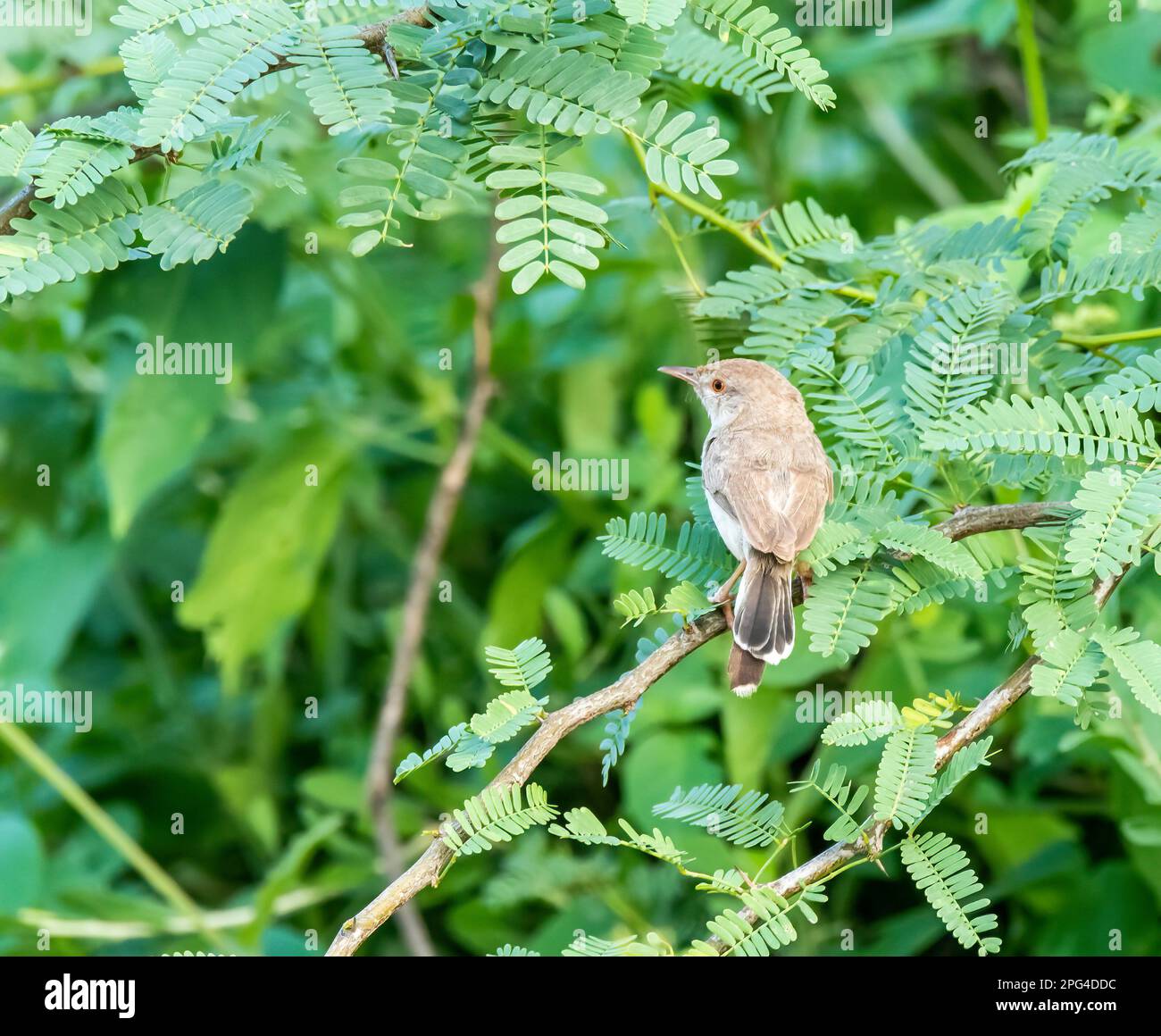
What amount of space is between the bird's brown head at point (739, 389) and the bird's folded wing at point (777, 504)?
194mm

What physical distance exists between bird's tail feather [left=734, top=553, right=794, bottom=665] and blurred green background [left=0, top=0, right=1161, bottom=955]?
841mm

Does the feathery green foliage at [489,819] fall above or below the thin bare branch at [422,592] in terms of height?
above

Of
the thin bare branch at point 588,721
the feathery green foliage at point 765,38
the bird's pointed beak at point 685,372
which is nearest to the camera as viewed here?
the thin bare branch at point 588,721

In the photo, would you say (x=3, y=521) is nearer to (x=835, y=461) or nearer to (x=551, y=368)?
(x=551, y=368)

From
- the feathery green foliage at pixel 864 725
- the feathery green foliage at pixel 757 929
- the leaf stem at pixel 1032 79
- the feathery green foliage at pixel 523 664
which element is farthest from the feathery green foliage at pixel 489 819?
the leaf stem at pixel 1032 79

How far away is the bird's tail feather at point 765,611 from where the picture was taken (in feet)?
6.72

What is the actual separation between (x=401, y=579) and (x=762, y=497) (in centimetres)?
271

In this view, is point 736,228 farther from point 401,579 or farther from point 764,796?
point 401,579

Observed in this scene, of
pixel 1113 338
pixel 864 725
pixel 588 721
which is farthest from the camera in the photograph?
pixel 1113 338

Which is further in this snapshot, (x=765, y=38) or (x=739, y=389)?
(x=739, y=389)

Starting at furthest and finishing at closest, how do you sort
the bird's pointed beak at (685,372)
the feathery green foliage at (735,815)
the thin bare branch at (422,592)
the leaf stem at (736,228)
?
the thin bare branch at (422,592) < the bird's pointed beak at (685,372) < the leaf stem at (736,228) < the feathery green foliage at (735,815)

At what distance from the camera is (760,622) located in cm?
206

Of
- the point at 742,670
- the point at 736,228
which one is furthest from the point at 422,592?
the point at 742,670

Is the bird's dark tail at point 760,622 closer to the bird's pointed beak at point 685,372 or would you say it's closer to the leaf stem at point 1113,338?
the leaf stem at point 1113,338
